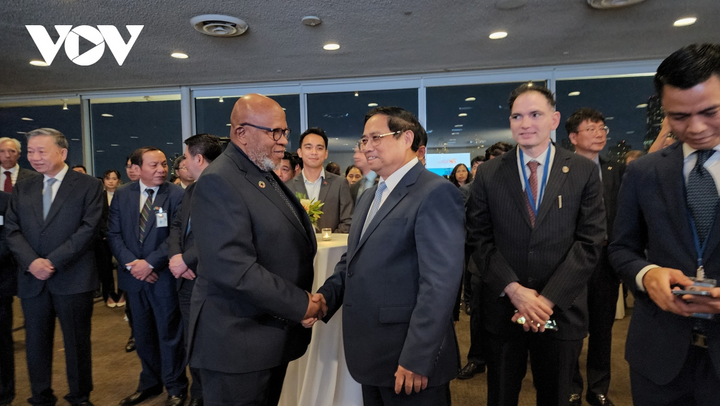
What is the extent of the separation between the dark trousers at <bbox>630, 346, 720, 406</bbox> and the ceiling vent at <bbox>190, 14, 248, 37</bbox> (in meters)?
4.94

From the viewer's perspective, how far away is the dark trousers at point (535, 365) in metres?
1.75

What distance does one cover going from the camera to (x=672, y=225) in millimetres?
1186

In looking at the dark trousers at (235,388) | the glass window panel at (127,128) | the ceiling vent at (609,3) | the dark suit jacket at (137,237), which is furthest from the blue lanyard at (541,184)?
the glass window panel at (127,128)

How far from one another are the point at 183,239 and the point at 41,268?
91 cm

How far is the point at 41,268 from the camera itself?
8.66ft

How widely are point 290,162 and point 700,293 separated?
333 cm

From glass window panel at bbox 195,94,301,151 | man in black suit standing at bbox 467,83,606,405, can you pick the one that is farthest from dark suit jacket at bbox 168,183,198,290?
glass window panel at bbox 195,94,301,151

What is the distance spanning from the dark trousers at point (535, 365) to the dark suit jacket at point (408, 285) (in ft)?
1.17

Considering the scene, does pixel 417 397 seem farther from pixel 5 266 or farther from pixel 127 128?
pixel 127 128

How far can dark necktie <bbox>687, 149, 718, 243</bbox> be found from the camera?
1.12 meters

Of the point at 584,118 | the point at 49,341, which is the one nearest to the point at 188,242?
the point at 49,341

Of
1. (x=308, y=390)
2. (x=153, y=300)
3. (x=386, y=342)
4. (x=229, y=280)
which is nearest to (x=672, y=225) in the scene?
(x=386, y=342)

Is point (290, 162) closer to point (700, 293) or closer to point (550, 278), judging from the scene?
point (550, 278)

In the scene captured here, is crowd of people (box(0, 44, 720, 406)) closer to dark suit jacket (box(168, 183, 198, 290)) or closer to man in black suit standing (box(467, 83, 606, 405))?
man in black suit standing (box(467, 83, 606, 405))
